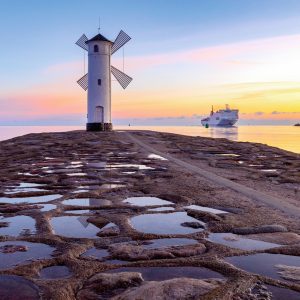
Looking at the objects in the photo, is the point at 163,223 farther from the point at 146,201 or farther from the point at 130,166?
the point at 130,166

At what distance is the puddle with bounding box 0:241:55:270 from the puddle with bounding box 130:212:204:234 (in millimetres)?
882

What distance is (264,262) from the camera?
9.13 ft

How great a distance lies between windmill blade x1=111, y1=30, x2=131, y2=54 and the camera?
33031mm

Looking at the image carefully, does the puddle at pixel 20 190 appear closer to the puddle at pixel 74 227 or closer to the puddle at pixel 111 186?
the puddle at pixel 111 186

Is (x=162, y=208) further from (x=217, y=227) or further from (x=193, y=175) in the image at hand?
(x=193, y=175)

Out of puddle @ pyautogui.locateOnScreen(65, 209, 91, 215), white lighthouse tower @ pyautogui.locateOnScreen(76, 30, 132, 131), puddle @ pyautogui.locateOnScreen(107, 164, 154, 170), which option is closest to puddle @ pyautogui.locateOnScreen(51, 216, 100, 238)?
puddle @ pyautogui.locateOnScreen(65, 209, 91, 215)

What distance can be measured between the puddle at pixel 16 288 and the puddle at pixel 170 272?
0.51 metres

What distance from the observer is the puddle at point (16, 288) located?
87.7 inches

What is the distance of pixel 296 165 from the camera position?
9172 millimetres

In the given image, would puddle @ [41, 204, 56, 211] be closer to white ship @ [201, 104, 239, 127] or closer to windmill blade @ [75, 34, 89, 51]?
windmill blade @ [75, 34, 89, 51]

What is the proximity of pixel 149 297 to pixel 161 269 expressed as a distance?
463 millimetres

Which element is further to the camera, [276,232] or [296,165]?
[296,165]

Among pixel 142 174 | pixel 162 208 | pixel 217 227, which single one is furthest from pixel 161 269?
pixel 142 174

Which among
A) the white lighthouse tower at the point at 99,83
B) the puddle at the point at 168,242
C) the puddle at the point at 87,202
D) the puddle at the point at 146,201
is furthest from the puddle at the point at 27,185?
the white lighthouse tower at the point at 99,83
